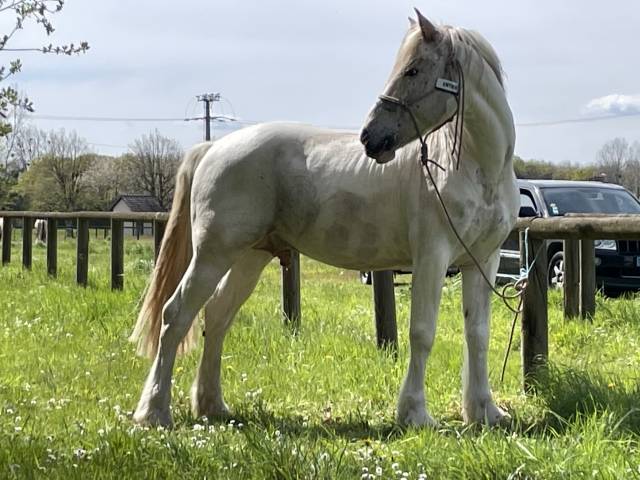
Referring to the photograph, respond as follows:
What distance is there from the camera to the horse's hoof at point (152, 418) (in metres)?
4.30

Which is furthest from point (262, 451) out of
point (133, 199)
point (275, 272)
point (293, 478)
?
point (133, 199)

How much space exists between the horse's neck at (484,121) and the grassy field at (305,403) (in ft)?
4.44

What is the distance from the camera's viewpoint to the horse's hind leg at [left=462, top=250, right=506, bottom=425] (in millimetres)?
4258

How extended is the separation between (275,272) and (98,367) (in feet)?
33.7

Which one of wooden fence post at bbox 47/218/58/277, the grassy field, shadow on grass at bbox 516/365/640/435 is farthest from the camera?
wooden fence post at bbox 47/218/58/277

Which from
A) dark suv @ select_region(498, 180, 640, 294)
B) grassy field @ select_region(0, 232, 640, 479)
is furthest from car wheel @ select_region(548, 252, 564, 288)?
grassy field @ select_region(0, 232, 640, 479)

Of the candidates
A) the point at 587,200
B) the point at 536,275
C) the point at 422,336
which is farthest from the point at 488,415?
the point at 587,200

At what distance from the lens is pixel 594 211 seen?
1098cm

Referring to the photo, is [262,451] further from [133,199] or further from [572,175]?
[133,199]

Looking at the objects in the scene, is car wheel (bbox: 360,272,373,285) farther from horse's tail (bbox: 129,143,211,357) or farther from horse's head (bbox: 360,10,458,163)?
horse's head (bbox: 360,10,458,163)

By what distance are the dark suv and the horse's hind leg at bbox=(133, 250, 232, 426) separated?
7136 millimetres

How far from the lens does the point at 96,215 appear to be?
11062 mm

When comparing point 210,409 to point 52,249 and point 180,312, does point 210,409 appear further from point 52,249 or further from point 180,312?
point 52,249

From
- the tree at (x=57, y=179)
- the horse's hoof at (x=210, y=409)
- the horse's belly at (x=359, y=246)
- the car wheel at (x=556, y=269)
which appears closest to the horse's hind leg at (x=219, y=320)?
the horse's hoof at (x=210, y=409)
